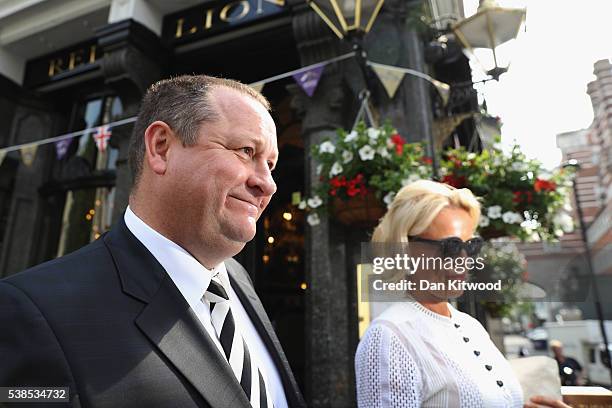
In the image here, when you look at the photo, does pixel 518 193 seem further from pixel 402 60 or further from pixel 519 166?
pixel 402 60

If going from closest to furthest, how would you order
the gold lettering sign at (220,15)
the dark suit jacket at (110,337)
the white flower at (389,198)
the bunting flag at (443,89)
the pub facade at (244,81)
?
the dark suit jacket at (110,337) → the white flower at (389,198) → the pub facade at (244,81) → the bunting flag at (443,89) → the gold lettering sign at (220,15)

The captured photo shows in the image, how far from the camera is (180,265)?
1148 mm

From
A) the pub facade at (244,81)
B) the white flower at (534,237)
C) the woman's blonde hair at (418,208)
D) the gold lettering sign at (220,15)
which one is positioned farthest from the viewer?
the gold lettering sign at (220,15)

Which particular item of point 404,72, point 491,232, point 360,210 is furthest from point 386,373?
point 404,72

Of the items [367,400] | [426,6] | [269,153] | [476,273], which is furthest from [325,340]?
[426,6]

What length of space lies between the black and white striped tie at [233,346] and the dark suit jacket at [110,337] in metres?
0.16

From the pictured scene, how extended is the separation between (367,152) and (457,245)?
1.87 m

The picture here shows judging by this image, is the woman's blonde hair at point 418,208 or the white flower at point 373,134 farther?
the white flower at point 373,134

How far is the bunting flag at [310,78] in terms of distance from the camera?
4.54 meters

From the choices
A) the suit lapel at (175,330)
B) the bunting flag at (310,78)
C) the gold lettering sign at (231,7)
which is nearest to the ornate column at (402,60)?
the bunting flag at (310,78)

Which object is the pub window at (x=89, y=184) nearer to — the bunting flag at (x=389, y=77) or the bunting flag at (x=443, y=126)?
the bunting flag at (x=389, y=77)

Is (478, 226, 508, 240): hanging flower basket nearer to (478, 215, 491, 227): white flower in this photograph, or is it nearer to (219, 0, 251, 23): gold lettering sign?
(478, 215, 491, 227): white flower

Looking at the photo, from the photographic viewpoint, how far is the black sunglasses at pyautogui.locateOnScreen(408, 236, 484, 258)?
143cm

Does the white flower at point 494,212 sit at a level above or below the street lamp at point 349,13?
below
